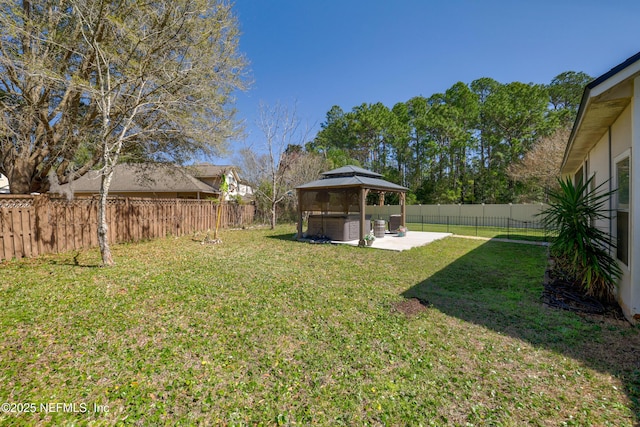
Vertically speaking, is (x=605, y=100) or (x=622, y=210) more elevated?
(x=605, y=100)

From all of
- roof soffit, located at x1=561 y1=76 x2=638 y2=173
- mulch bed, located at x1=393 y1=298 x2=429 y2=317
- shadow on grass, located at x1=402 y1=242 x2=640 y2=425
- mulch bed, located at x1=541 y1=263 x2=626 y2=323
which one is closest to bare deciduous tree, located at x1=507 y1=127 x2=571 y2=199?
roof soffit, located at x1=561 y1=76 x2=638 y2=173

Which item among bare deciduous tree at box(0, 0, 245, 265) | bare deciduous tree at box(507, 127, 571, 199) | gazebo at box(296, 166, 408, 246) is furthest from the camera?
bare deciduous tree at box(507, 127, 571, 199)

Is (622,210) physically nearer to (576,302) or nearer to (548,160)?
(576,302)

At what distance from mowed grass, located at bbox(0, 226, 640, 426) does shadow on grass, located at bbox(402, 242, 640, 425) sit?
0.08ft

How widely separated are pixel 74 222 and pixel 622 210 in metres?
12.3

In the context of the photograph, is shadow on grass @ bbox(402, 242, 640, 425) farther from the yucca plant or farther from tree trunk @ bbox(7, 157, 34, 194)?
tree trunk @ bbox(7, 157, 34, 194)

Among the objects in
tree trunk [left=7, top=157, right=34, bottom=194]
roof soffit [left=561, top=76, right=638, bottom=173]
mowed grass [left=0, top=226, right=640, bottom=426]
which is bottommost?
mowed grass [left=0, top=226, right=640, bottom=426]

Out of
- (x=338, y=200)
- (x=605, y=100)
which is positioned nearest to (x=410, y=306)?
(x=605, y=100)

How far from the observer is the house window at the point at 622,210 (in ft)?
13.3

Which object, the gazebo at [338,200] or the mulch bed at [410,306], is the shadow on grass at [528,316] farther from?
the gazebo at [338,200]

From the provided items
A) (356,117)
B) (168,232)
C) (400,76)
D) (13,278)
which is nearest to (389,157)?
(356,117)

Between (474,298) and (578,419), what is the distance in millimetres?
2768

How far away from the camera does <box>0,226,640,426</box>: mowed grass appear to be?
2189 mm

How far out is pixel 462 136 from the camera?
25484mm
